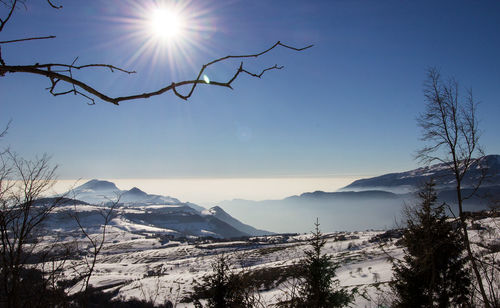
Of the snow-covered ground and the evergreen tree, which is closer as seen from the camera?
the evergreen tree

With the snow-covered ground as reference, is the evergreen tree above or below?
above

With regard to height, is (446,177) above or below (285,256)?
above

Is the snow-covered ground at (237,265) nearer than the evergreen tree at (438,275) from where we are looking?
No

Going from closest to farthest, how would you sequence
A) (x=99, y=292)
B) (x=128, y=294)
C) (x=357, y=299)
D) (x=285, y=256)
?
(x=357, y=299), (x=128, y=294), (x=99, y=292), (x=285, y=256)

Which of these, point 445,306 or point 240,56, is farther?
point 445,306

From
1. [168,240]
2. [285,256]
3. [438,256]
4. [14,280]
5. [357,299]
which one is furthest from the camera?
[168,240]

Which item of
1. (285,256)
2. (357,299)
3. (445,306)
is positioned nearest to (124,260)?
(285,256)

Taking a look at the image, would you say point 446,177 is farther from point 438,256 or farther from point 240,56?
point 240,56

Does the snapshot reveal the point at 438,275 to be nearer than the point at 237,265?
Yes

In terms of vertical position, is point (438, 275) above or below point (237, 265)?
above

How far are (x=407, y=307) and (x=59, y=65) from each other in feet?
39.4

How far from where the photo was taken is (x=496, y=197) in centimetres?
966

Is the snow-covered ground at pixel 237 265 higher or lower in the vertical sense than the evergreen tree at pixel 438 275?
lower

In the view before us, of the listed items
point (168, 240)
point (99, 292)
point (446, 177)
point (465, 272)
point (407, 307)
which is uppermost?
point (446, 177)
